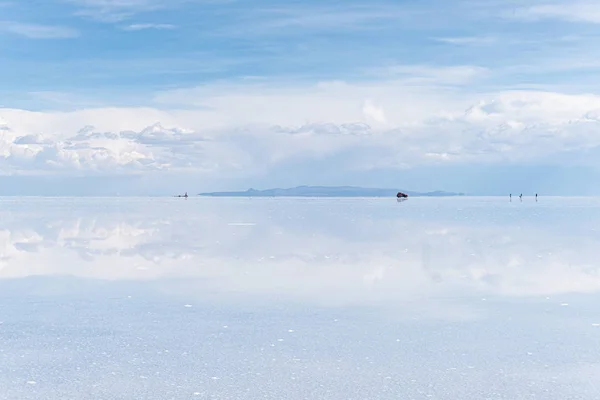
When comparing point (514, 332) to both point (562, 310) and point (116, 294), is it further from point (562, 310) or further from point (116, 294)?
point (116, 294)

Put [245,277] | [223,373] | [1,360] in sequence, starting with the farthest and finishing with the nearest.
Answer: [245,277] → [1,360] → [223,373]

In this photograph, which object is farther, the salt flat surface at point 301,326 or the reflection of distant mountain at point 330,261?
the reflection of distant mountain at point 330,261

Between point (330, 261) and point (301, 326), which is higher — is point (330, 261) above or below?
above

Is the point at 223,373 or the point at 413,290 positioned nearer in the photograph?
the point at 223,373

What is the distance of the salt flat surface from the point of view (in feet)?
31.8

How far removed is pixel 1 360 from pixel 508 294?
38.5ft

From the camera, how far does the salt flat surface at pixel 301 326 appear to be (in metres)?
9.68

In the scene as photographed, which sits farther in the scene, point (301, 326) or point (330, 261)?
point (330, 261)

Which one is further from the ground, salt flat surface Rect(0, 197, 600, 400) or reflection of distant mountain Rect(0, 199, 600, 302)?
reflection of distant mountain Rect(0, 199, 600, 302)

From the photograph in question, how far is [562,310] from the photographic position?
15.2 m

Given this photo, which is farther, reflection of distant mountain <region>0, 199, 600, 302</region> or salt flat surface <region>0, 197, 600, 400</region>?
reflection of distant mountain <region>0, 199, 600, 302</region>

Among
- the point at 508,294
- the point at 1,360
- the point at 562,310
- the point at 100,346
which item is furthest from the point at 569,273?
the point at 1,360

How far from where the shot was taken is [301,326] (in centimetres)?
1352

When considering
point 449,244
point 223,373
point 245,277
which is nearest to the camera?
point 223,373
